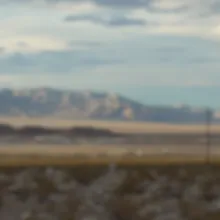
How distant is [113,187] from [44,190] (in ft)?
0.44

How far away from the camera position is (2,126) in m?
11.5

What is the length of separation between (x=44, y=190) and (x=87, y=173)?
0.30 ft

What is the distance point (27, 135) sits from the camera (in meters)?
11.5

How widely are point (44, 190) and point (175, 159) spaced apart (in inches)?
10.6

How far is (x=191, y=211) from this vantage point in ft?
37.4

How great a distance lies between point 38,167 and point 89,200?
123 mm

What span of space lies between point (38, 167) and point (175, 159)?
269mm

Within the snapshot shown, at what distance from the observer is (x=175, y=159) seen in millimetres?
11523

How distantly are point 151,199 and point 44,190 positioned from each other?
21 cm

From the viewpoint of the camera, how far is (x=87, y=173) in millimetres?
11477

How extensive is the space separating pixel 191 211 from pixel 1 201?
37 cm

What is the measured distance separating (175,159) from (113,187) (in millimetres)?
139

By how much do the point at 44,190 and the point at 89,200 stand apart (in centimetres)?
9

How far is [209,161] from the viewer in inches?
454
